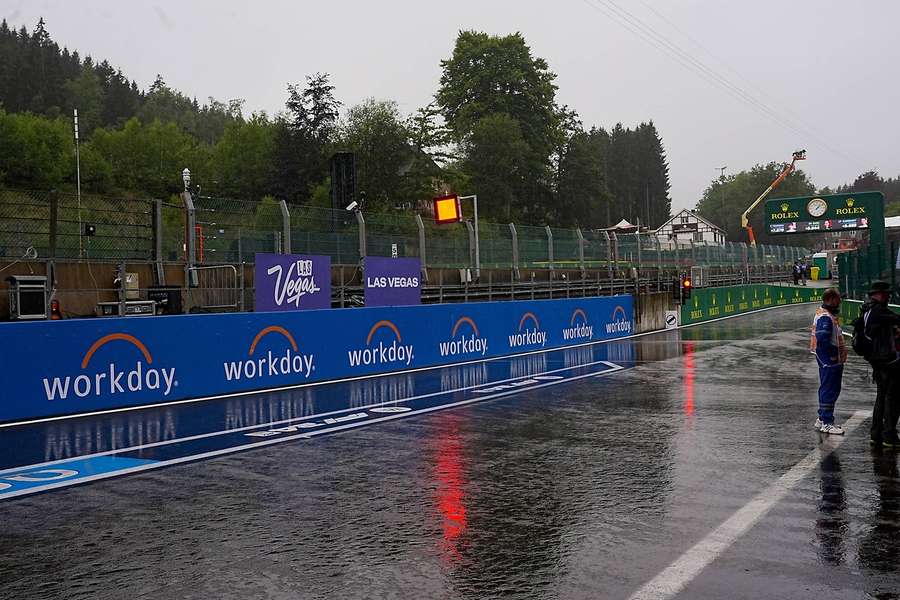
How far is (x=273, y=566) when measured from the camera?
5062 millimetres

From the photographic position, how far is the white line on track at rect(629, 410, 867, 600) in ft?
15.0

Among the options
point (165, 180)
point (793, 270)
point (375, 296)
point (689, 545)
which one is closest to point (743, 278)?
point (793, 270)

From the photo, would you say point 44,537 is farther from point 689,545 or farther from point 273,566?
point 689,545

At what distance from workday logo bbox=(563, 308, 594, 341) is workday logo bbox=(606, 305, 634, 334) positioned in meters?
1.76

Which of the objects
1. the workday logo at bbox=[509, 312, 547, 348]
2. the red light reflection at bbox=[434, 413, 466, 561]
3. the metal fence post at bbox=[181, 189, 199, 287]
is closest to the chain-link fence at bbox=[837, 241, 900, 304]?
the workday logo at bbox=[509, 312, 547, 348]

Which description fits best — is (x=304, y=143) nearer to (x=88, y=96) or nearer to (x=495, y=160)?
(x=495, y=160)

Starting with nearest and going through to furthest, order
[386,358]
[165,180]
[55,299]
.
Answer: [55,299] → [386,358] → [165,180]

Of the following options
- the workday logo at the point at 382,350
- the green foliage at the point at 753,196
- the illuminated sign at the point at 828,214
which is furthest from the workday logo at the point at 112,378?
the green foliage at the point at 753,196

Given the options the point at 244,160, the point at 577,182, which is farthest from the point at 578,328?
the point at 244,160

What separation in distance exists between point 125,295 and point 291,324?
306cm

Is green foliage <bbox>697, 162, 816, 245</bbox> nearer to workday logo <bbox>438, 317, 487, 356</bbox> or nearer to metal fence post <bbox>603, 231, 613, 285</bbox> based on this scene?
metal fence post <bbox>603, 231, 613, 285</bbox>

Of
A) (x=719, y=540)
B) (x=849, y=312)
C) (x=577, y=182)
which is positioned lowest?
(x=719, y=540)

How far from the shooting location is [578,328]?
26.2 meters

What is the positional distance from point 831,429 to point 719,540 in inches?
192
